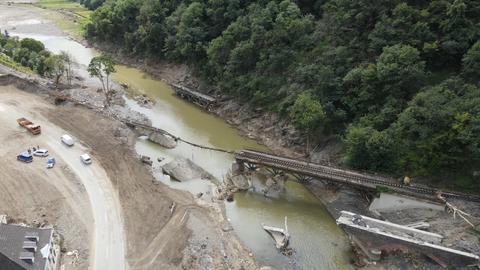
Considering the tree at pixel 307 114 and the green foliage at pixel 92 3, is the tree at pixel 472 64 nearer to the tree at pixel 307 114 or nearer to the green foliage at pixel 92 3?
the tree at pixel 307 114

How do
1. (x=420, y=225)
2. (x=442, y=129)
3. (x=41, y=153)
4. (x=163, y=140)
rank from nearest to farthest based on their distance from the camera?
1. (x=420, y=225)
2. (x=442, y=129)
3. (x=41, y=153)
4. (x=163, y=140)

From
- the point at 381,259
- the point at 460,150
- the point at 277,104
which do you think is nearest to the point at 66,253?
the point at 381,259

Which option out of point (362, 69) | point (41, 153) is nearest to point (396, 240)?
point (362, 69)

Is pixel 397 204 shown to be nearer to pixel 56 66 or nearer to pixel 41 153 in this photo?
pixel 41 153

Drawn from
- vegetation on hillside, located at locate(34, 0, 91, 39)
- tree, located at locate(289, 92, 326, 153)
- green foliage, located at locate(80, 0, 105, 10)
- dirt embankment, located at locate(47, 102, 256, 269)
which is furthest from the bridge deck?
green foliage, located at locate(80, 0, 105, 10)

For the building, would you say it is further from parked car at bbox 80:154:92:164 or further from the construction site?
parked car at bbox 80:154:92:164

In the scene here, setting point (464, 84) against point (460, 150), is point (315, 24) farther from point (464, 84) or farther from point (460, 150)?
point (460, 150)

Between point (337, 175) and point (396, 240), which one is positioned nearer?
point (396, 240)
